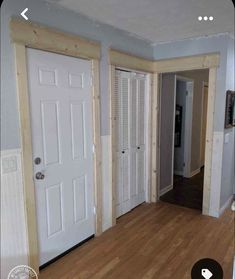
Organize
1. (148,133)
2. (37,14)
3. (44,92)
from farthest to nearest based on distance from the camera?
(148,133), (44,92), (37,14)

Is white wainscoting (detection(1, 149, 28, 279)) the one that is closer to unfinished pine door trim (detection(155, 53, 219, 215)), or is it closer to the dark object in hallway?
unfinished pine door trim (detection(155, 53, 219, 215))

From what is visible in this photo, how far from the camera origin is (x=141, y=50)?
3277 millimetres

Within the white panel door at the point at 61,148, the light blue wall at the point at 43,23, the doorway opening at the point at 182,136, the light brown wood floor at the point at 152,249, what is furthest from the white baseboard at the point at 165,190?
the light blue wall at the point at 43,23

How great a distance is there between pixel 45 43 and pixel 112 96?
3.28ft

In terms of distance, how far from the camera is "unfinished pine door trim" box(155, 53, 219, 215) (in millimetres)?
3078

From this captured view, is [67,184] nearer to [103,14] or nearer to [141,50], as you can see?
[103,14]

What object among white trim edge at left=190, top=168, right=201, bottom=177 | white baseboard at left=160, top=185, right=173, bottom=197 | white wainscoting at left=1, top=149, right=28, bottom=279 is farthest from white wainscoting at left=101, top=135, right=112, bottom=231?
white trim edge at left=190, top=168, right=201, bottom=177

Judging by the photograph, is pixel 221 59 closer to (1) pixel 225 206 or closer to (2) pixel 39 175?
(1) pixel 225 206

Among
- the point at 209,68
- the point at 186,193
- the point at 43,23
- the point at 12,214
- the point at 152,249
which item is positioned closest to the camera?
the point at 12,214

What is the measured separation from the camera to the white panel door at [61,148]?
2.12 meters

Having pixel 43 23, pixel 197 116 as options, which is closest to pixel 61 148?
pixel 43 23

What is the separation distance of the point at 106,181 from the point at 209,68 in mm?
1914

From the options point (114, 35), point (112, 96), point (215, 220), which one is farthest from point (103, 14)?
point (215, 220)

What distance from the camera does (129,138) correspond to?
331 centimetres
